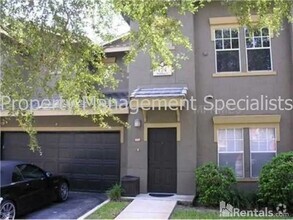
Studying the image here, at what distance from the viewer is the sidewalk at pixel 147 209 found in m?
9.16

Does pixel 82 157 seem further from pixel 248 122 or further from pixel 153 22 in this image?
pixel 153 22

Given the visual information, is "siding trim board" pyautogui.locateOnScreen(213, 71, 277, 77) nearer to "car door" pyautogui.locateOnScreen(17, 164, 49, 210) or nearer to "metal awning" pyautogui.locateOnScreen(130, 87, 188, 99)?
"metal awning" pyautogui.locateOnScreen(130, 87, 188, 99)

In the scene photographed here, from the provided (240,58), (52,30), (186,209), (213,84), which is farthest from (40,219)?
(240,58)

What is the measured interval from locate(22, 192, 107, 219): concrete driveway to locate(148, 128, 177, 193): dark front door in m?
2.03

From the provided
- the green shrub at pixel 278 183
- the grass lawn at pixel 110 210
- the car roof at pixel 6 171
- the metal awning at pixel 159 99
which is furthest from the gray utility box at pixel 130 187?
the green shrub at pixel 278 183

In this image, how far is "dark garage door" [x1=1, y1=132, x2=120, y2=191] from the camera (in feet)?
44.5

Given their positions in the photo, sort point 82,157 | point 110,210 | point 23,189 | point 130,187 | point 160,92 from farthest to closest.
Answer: point 82,157, point 160,92, point 130,187, point 110,210, point 23,189

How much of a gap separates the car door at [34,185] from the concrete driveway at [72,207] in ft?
0.88

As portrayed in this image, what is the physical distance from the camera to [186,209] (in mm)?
10305

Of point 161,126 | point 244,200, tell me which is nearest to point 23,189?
point 161,126

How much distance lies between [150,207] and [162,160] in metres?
2.70

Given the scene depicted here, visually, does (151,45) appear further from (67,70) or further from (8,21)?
(8,21)

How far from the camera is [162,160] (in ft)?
41.5

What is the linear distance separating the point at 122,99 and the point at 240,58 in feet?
15.6
